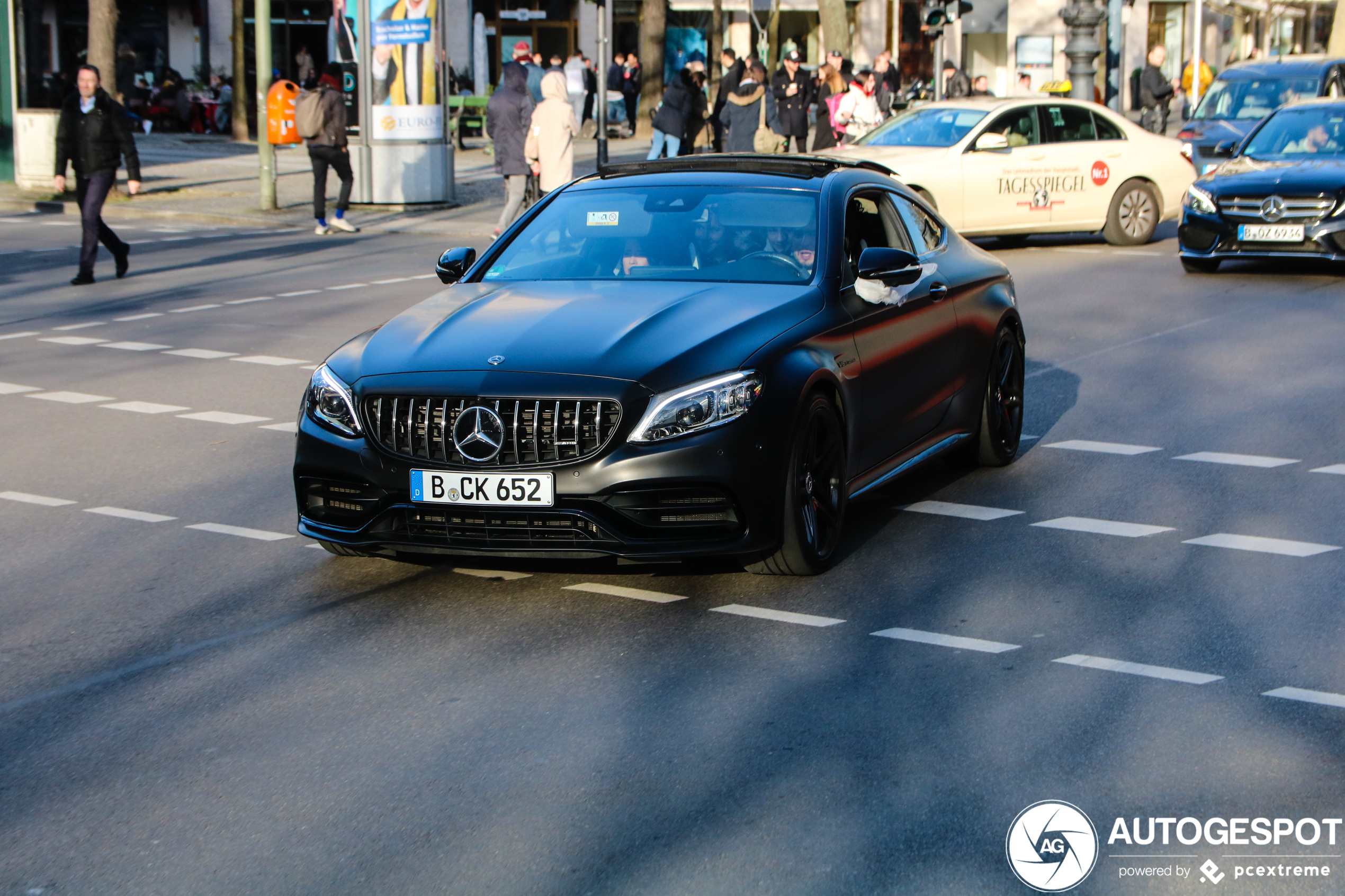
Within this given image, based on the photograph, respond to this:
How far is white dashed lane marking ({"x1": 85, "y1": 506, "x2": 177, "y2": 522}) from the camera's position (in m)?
7.65

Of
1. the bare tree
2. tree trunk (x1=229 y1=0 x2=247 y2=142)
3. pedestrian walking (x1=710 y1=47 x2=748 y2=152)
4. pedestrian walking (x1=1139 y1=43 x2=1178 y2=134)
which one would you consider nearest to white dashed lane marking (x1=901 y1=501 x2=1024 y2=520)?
pedestrian walking (x1=710 y1=47 x2=748 y2=152)

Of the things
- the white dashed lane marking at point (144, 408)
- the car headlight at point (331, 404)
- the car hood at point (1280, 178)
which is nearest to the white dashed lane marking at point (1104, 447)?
the car headlight at point (331, 404)

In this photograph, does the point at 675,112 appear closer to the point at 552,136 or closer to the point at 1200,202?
the point at 552,136

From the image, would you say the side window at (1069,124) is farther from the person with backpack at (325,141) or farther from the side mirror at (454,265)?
the side mirror at (454,265)

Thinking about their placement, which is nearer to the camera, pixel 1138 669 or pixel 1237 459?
pixel 1138 669

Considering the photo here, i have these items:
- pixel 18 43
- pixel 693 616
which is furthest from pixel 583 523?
pixel 18 43

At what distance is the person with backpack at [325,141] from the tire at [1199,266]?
31.9 ft

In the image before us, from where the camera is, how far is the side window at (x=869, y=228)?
24.0 feet

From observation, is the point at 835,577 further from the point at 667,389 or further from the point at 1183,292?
the point at 1183,292

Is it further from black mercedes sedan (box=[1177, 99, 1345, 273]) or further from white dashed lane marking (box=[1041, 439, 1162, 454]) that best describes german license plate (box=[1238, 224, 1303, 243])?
white dashed lane marking (box=[1041, 439, 1162, 454])

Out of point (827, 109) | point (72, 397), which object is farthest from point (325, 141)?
point (72, 397)

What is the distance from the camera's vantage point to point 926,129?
19719 millimetres

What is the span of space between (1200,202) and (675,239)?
434 inches

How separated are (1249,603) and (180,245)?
54.7 ft
